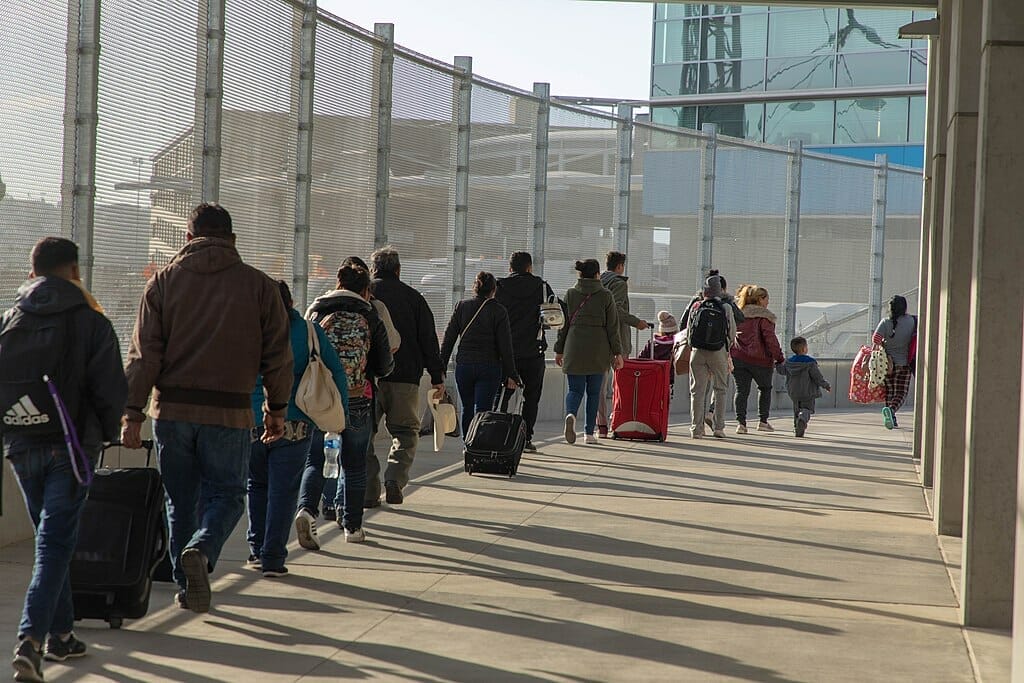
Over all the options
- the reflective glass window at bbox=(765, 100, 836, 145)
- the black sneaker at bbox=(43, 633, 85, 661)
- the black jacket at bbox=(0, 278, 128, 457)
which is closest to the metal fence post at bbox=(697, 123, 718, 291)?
the black sneaker at bbox=(43, 633, 85, 661)

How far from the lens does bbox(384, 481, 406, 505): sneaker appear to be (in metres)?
10.2

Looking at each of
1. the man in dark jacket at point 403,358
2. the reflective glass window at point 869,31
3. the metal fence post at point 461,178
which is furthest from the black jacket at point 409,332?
the reflective glass window at point 869,31

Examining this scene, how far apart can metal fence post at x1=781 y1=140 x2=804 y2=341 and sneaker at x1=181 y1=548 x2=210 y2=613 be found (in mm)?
18053

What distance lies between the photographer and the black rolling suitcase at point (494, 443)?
1202 cm

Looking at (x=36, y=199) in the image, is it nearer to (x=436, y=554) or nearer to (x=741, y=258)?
(x=436, y=554)

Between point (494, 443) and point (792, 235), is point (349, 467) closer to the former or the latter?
point (494, 443)

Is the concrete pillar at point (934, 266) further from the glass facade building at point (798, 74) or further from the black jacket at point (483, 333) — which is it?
the glass facade building at point (798, 74)

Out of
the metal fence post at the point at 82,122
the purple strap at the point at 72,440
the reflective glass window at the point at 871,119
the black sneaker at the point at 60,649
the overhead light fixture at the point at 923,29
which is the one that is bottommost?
the black sneaker at the point at 60,649

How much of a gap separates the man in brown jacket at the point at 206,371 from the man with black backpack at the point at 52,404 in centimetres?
89

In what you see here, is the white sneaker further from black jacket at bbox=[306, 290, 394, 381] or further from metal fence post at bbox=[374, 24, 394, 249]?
black jacket at bbox=[306, 290, 394, 381]

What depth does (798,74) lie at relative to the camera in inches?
1471

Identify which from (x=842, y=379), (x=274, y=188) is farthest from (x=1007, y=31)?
Answer: (x=842, y=379)

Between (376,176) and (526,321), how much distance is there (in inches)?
84.0

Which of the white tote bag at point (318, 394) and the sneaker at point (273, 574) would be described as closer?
the white tote bag at point (318, 394)
